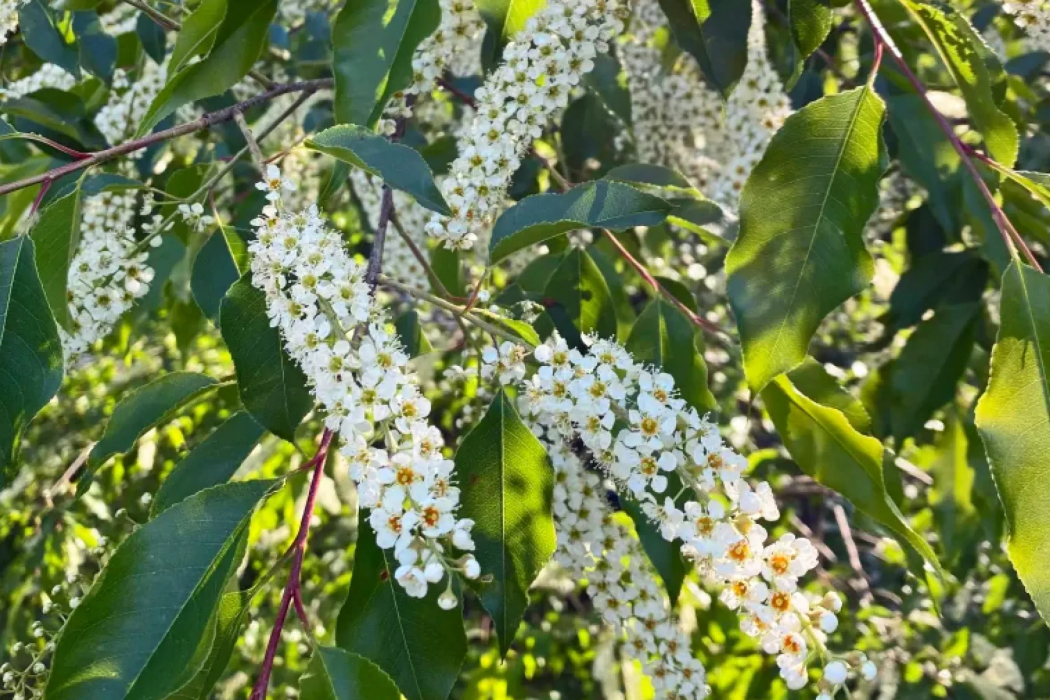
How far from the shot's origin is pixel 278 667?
2.55 meters

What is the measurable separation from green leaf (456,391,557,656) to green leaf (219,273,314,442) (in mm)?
195

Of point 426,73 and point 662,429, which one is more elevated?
point 426,73

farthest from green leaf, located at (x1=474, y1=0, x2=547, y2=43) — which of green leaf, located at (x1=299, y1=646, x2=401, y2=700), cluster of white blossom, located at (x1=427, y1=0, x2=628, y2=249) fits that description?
green leaf, located at (x1=299, y1=646, x2=401, y2=700)

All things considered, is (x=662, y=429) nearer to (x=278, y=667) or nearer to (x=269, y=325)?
(x=269, y=325)

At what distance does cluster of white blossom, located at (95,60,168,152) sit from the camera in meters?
1.75

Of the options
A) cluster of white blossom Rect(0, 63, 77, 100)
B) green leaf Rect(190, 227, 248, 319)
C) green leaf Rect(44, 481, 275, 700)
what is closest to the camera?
green leaf Rect(44, 481, 275, 700)

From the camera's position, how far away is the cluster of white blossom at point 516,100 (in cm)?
113

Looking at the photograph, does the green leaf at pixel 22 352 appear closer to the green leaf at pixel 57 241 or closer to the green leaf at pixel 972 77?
the green leaf at pixel 57 241

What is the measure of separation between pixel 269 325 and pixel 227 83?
32 cm

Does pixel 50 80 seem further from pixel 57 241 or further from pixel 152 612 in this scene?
pixel 152 612

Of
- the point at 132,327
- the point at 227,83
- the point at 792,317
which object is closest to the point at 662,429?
the point at 792,317

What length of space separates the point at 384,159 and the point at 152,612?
47 cm

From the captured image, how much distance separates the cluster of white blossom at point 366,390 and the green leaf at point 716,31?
1.78 feet

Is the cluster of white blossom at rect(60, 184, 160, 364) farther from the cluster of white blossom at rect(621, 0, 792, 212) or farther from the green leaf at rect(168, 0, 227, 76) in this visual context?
the cluster of white blossom at rect(621, 0, 792, 212)
